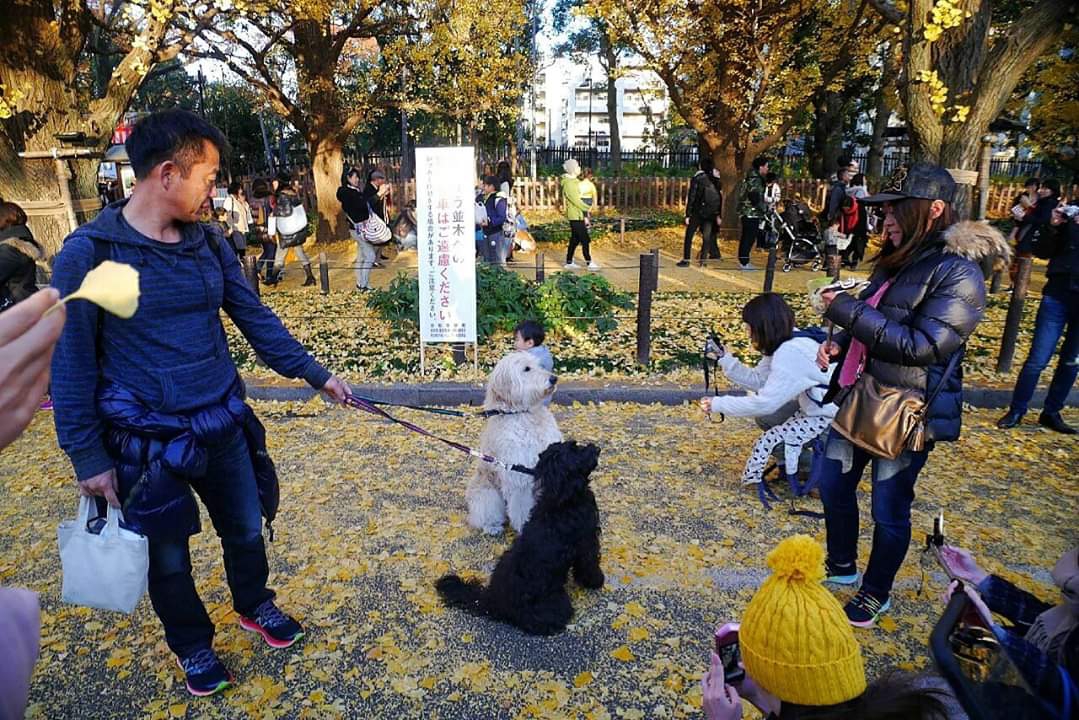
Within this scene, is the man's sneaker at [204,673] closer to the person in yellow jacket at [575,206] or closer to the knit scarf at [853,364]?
the knit scarf at [853,364]

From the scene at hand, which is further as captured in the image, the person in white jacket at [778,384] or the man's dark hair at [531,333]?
the man's dark hair at [531,333]

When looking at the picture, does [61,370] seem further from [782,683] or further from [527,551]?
[782,683]

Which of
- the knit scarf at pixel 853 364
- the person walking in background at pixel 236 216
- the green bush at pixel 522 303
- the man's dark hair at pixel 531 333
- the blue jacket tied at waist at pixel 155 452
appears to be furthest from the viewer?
the person walking in background at pixel 236 216

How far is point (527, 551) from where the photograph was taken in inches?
117

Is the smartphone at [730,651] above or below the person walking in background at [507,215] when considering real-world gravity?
below

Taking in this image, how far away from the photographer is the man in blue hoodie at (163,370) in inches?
83.1

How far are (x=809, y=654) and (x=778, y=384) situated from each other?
2504 mm

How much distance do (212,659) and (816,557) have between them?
2.46 meters

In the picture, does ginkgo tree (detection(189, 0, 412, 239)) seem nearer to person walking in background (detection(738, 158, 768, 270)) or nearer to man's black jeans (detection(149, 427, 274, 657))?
person walking in background (detection(738, 158, 768, 270))

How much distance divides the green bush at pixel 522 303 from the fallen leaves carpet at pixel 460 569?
2.25m

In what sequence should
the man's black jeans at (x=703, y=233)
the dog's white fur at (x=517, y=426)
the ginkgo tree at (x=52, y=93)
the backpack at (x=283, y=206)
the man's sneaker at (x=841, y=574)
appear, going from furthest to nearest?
1. the man's black jeans at (x=703, y=233)
2. the backpack at (x=283, y=206)
3. the ginkgo tree at (x=52, y=93)
4. the dog's white fur at (x=517, y=426)
5. the man's sneaker at (x=841, y=574)

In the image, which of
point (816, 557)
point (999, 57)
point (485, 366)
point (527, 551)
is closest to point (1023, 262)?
point (999, 57)

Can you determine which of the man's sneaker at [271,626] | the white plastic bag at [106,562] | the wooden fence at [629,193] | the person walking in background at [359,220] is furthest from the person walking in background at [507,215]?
the white plastic bag at [106,562]

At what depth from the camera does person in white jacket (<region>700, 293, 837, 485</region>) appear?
12.1 ft
